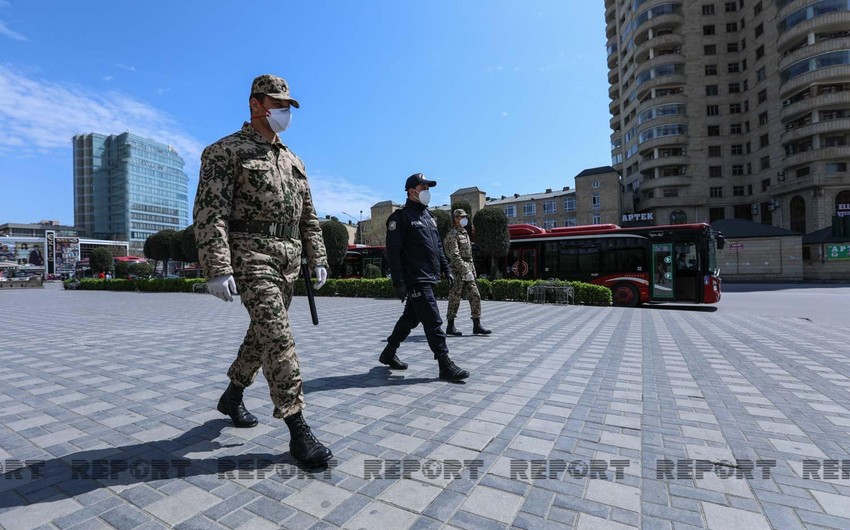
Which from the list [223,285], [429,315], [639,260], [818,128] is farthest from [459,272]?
[818,128]

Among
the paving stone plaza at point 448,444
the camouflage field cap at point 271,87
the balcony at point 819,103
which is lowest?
the paving stone plaza at point 448,444

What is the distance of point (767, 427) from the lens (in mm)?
3043

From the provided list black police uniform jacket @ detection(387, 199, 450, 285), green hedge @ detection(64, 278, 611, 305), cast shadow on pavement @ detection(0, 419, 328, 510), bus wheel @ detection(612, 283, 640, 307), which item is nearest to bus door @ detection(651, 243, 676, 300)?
bus wheel @ detection(612, 283, 640, 307)

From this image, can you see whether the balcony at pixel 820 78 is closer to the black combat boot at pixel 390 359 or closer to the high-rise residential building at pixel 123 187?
the black combat boot at pixel 390 359

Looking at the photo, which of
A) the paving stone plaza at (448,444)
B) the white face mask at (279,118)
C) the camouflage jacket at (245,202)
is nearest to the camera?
the paving stone plaza at (448,444)

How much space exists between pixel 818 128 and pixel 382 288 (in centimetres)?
4470

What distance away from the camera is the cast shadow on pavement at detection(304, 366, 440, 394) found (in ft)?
13.5

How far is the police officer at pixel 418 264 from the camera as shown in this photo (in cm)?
421

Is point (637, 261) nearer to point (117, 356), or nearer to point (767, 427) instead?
point (767, 427)

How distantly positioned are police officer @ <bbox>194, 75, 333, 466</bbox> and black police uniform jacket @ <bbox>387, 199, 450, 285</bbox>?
1.53 m

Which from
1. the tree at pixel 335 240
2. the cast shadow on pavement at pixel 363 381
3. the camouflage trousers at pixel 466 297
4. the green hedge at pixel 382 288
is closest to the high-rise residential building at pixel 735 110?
the green hedge at pixel 382 288

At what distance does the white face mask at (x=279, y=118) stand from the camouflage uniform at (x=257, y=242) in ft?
0.40

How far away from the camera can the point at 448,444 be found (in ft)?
8.93

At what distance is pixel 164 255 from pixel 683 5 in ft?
200
